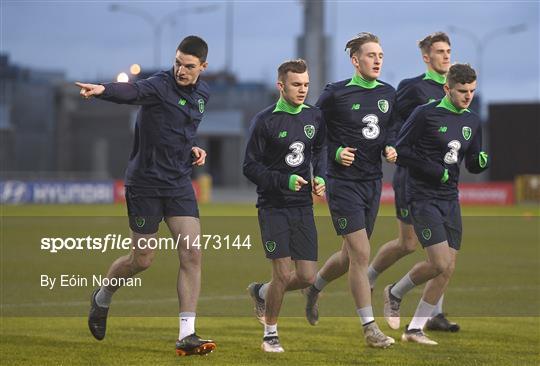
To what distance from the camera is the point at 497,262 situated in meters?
18.6

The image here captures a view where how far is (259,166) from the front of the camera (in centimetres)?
908

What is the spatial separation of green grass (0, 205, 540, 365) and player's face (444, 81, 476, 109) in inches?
83.6

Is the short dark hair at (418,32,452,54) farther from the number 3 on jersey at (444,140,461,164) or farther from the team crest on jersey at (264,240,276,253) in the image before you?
the team crest on jersey at (264,240,276,253)

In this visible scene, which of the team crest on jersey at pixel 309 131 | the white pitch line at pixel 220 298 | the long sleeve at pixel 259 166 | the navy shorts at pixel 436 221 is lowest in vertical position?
the white pitch line at pixel 220 298

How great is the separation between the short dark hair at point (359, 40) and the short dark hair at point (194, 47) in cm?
149

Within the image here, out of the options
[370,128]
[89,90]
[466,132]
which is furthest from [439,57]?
[89,90]

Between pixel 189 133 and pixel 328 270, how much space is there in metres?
2.14

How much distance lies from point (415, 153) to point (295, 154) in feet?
3.93

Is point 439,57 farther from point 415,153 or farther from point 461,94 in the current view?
point 415,153

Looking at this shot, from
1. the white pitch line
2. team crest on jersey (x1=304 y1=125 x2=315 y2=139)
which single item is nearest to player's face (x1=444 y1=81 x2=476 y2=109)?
team crest on jersey (x1=304 y1=125 x2=315 y2=139)

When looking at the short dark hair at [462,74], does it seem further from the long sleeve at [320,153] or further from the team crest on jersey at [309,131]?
the team crest on jersey at [309,131]

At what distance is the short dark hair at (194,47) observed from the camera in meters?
8.91

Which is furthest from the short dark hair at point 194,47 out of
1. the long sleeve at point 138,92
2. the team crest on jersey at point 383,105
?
the team crest on jersey at point 383,105

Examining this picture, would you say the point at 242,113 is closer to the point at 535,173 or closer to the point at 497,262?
the point at 535,173
